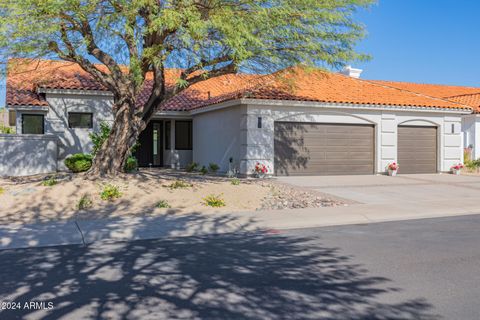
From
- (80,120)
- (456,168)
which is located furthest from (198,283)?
(456,168)

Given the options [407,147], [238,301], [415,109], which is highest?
[415,109]

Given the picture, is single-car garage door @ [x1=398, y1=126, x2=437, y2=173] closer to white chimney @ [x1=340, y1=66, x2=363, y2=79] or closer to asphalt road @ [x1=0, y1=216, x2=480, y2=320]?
white chimney @ [x1=340, y1=66, x2=363, y2=79]

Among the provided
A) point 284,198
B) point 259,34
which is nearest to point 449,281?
point 284,198

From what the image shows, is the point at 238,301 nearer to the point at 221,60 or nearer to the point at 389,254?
the point at 389,254

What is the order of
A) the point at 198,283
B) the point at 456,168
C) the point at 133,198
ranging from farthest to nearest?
the point at 456,168, the point at 133,198, the point at 198,283

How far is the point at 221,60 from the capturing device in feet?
44.0

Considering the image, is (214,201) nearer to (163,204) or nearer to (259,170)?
(163,204)

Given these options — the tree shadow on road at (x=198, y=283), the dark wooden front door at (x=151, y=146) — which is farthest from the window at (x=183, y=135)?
the tree shadow on road at (x=198, y=283)

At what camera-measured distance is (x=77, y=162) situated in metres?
18.9

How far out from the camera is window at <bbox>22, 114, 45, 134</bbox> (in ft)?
68.7

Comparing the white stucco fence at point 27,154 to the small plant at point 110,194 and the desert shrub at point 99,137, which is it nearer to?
the desert shrub at point 99,137

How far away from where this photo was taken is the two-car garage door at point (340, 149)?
1942cm

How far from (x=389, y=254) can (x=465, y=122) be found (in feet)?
67.4

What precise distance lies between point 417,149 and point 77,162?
598 inches
